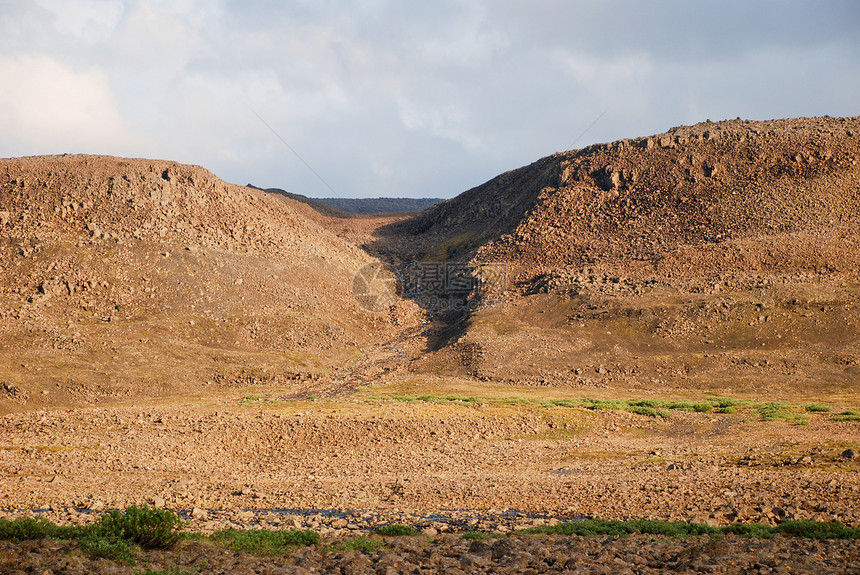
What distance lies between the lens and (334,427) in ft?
103

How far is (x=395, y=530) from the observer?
17.1 m

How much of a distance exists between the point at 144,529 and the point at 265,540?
8.49 feet

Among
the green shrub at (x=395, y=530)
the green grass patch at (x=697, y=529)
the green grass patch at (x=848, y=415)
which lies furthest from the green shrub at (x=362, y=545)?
the green grass patch at (x=848, y=415)

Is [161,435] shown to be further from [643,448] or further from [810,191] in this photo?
[810,191]

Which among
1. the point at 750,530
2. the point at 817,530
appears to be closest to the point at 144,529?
the point at 750,530

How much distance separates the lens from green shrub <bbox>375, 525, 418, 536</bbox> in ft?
55.8

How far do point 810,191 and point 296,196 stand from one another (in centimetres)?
9721

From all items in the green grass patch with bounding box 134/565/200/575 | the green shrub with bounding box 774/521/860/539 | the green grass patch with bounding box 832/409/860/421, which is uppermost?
the green grass patch with bounding box 134/565/200/575

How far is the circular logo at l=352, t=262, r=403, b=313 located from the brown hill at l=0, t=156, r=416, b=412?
1273 mm

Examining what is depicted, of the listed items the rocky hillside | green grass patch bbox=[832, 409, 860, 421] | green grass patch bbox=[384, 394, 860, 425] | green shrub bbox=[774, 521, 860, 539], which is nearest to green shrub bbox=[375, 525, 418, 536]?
green shrub bbox=[774, 521, 860, 539]

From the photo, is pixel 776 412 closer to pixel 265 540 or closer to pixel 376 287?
pixel 265 540

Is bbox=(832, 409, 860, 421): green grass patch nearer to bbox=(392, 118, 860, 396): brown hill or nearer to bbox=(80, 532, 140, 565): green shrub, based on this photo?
bbox=(392, 118, 860, 396): brown hill

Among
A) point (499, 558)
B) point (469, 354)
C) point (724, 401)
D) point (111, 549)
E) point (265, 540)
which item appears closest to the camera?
point (111, 549)

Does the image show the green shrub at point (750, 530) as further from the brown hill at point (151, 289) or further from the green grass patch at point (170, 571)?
the brown hill at point (151, 289)
